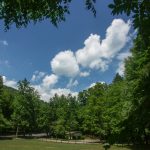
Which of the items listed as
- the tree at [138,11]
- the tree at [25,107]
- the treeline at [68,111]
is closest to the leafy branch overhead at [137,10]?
the tree at [138,11]

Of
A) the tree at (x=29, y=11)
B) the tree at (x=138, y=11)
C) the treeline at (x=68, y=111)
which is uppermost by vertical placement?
the treeline at (x=68, y=111)

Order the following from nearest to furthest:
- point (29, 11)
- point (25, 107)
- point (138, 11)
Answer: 1. point (138, 11)
2. point (29, 11)
3. point (25, 107)

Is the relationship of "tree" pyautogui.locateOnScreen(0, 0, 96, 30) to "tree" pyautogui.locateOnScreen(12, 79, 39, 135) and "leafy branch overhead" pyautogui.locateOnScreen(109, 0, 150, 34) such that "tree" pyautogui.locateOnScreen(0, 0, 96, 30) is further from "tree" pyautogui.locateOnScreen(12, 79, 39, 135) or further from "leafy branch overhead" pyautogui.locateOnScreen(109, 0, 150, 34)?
"tree" pyautogui.locateOnScreen(12, 79, 39, 135)

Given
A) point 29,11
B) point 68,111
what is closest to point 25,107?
point 68,111

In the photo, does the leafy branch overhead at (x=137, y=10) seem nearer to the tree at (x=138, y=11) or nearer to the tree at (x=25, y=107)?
the tree at (x=138, y=11)

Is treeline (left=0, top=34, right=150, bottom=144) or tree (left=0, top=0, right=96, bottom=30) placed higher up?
treeline (left=0, top=34, right=150, bottom=144)

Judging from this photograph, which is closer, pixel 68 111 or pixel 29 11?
pixel 29 11

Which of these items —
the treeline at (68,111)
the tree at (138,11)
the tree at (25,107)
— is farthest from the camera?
the tree at (25,107)

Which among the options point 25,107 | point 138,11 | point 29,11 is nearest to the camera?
point 138,11

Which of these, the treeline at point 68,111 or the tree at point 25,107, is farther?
the tree at point 25,107

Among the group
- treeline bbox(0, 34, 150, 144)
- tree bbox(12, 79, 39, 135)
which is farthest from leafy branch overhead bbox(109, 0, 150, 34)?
tree bbox(12, 79, 39, 135)

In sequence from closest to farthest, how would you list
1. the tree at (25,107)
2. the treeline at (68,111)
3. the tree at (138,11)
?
the tree at (138,11) < the treeline at (68,111) < the tree at (25,107)

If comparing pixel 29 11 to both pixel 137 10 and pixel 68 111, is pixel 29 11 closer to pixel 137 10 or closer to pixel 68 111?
pixel 137 10

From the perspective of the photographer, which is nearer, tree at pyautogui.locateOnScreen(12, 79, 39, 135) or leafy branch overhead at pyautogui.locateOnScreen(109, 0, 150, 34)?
leafy branch overhead at pyautogui.locateOnScreen(109, 0, 150, 34)
